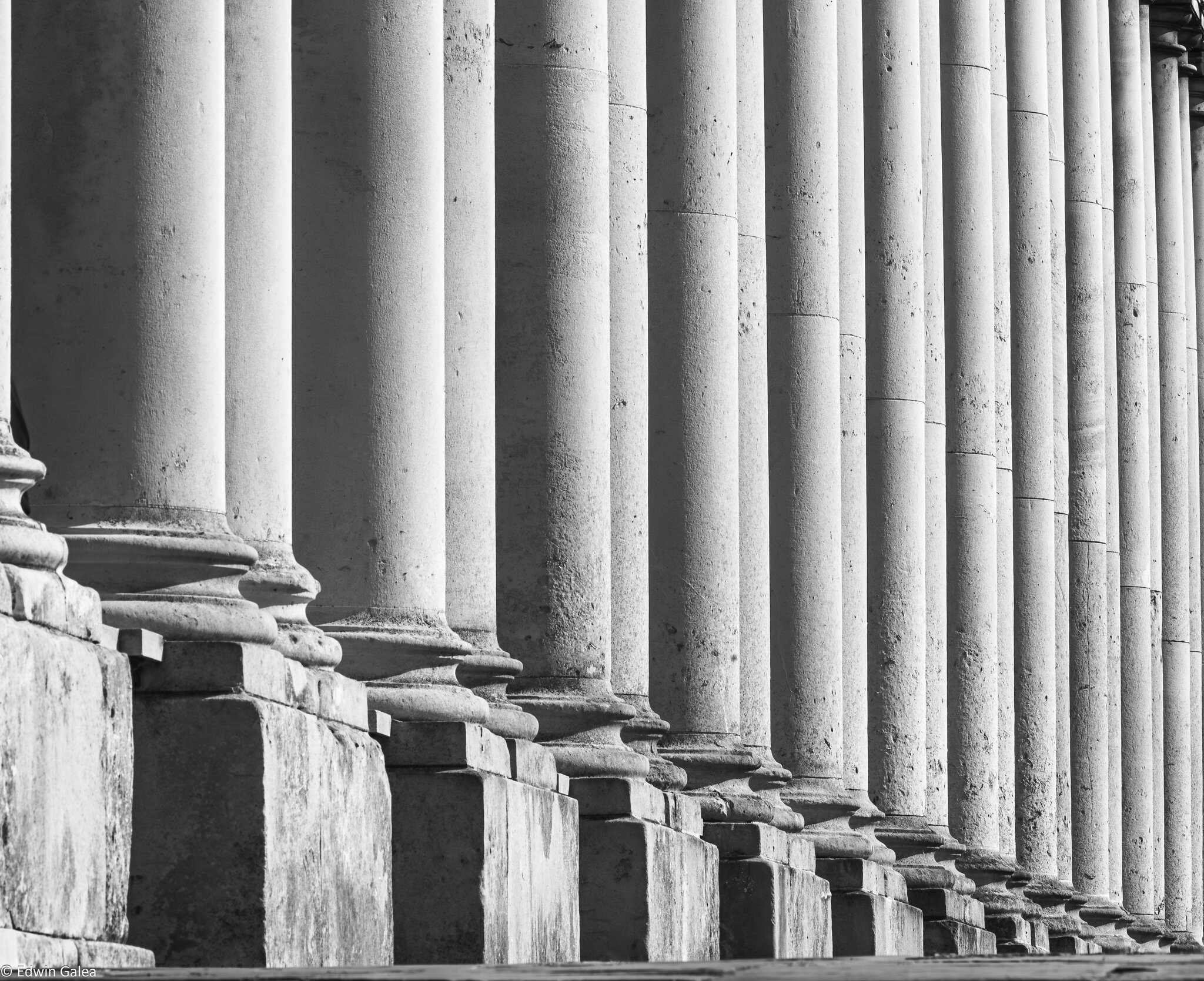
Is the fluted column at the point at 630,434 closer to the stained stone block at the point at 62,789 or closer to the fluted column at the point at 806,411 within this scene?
the fluted column at the point at 806,411

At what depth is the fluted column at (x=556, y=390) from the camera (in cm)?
5488

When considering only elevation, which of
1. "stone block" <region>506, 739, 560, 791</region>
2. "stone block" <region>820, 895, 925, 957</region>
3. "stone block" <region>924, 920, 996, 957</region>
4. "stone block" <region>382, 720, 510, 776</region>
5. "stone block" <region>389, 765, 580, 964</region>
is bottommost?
"stone block" <region>924, 920, 996, 957</region>

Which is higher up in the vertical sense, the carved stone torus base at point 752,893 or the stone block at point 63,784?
the stone block at point 63,784

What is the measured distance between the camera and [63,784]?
29.8 m

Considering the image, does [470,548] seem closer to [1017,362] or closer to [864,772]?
[864,772]

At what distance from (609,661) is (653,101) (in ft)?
54.0

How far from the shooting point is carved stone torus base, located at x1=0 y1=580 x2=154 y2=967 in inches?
1116

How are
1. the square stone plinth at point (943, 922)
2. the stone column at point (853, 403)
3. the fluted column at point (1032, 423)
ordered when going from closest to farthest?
1. the stone column at point (853, 403)
2. the square stone plinth at point (943, 922)
3. the fluted column at point (1032, 423)

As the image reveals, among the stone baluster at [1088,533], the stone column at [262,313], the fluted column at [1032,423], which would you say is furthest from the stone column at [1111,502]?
the stone column at [262,313]

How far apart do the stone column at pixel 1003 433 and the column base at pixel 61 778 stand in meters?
70.1

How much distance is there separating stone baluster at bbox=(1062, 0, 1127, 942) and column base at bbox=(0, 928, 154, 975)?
3420 inches

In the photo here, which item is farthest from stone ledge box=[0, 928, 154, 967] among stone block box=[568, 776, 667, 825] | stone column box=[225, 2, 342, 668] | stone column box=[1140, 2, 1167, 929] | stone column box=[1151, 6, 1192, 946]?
stone column box=[1151, 6, 1192, 946]

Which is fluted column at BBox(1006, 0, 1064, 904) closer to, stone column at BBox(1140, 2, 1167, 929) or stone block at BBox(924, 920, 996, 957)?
stone block at BBox(924, 920, 996, 957)

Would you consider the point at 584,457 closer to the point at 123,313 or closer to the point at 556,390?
the point at 556,390
